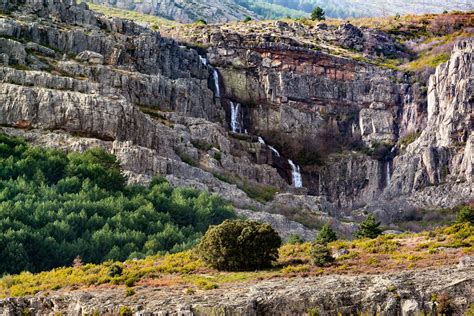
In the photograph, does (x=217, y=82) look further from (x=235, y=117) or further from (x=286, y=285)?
(x=286, y=285)

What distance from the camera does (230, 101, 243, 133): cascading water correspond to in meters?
122

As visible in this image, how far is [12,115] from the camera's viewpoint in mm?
75938

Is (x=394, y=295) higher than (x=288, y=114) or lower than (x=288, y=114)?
higher

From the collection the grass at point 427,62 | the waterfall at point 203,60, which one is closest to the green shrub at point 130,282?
the waterfall at point 203,60

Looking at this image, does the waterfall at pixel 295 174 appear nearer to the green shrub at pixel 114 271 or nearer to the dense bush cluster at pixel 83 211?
the dense bush cluster at pixel 83 211

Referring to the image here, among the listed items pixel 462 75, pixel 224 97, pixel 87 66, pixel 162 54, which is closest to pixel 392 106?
pixel 462 75

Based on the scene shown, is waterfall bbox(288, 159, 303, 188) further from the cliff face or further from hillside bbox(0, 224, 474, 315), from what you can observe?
hillside bbox(0, 224, 474, 315)

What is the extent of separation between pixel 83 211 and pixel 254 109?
72550mm

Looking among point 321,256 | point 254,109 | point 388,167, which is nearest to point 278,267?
point 321,256

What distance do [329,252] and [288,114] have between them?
299 feet

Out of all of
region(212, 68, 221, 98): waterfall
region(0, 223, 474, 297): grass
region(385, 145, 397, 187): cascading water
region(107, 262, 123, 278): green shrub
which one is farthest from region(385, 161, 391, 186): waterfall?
region(107, 262, 123, 278): green shrub

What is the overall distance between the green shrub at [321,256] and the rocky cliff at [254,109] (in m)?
29.5

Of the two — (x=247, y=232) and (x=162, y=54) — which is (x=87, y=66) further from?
(x=247, y=232)

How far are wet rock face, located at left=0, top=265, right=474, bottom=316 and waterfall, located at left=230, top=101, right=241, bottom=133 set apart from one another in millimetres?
88147
